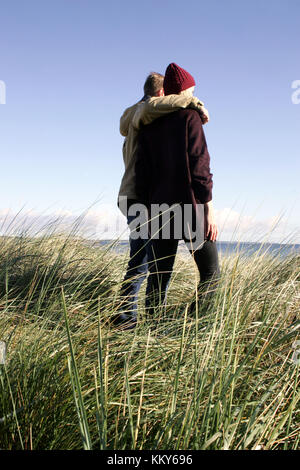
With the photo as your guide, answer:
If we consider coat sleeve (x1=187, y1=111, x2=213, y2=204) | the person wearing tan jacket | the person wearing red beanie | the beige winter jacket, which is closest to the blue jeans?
the person wearing tan jacket

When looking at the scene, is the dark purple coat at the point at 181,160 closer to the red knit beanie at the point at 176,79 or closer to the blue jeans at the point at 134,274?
the red knit beanie at the point at 176,79

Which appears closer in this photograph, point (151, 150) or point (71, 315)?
point (71, 315)

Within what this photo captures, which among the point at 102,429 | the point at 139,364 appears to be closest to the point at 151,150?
the point at 139,364

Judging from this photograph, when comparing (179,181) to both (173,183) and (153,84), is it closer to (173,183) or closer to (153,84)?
(173,183)

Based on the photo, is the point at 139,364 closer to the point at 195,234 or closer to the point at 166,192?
the point at 195,234

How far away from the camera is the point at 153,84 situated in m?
2.44

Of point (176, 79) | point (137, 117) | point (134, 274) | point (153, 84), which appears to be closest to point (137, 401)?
point (134, 274)

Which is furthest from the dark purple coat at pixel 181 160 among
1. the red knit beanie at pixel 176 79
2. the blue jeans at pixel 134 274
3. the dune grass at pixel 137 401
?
the dune grass at pixel 137 401

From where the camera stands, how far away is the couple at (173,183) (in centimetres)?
204

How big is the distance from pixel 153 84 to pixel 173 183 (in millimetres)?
806

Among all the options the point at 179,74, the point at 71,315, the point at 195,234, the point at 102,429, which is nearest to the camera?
the point at 102,429

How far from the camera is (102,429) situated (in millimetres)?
907

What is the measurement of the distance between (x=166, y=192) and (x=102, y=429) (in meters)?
1.38

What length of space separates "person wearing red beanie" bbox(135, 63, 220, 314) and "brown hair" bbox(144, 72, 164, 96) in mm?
226
